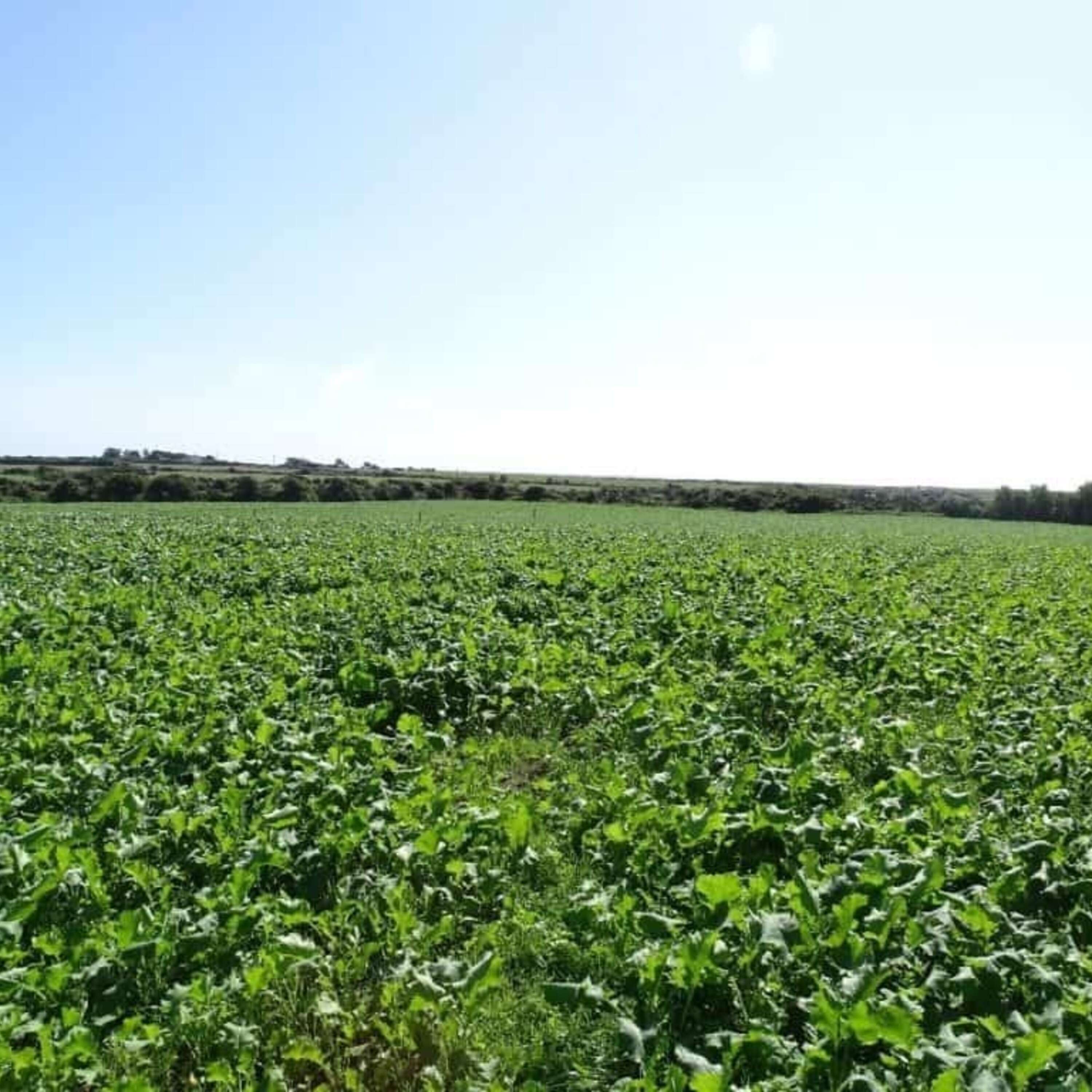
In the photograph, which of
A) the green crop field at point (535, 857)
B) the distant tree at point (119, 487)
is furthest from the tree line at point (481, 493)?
the green crop field at point (535, 857)

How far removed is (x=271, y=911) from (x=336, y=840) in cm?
70

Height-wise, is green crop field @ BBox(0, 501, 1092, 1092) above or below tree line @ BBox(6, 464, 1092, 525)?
below

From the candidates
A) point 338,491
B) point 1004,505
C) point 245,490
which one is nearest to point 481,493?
point 338,491

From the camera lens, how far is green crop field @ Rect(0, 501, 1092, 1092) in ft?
11.7

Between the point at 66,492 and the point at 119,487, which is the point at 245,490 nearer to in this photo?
the point at 119,487

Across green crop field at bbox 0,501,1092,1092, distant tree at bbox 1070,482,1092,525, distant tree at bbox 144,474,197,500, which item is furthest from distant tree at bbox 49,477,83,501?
distant tree at bbox 1070,482,1092,525

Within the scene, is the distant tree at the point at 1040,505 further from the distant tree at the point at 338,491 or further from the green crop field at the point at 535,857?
the green crop field at the point at 535,857

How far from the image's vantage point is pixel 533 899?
5.03m

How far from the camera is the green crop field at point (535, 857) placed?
140 inches

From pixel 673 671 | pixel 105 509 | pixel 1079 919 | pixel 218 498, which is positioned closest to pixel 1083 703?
pixel 673 671

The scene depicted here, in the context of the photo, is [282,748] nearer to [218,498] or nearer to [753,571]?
[753,571]

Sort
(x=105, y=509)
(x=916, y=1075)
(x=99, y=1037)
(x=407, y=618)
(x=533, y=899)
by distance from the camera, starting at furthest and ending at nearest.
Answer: (x=105, y=509) → (x=407, y=618) → (x=533, y=899) → (x=99, y=1037) → (x=916, y=1075)

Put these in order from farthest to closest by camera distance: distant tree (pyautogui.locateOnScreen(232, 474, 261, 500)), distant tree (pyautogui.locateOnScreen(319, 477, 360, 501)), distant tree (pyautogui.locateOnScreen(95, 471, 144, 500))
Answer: distant tree (pyautogui.locateOnScreen(319, 477, 360, 501))
distant tree (pyautogui.locateOnScreen(232, 474, 261, 500))
distant tree (pyautogui.locateOnScreen(95, 471, 144, 500))

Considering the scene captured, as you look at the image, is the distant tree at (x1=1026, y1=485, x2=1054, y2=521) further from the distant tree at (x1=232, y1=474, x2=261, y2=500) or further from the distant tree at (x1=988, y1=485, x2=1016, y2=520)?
the distant tree at (x1=232, y1=474, x2=261, y2=500)
